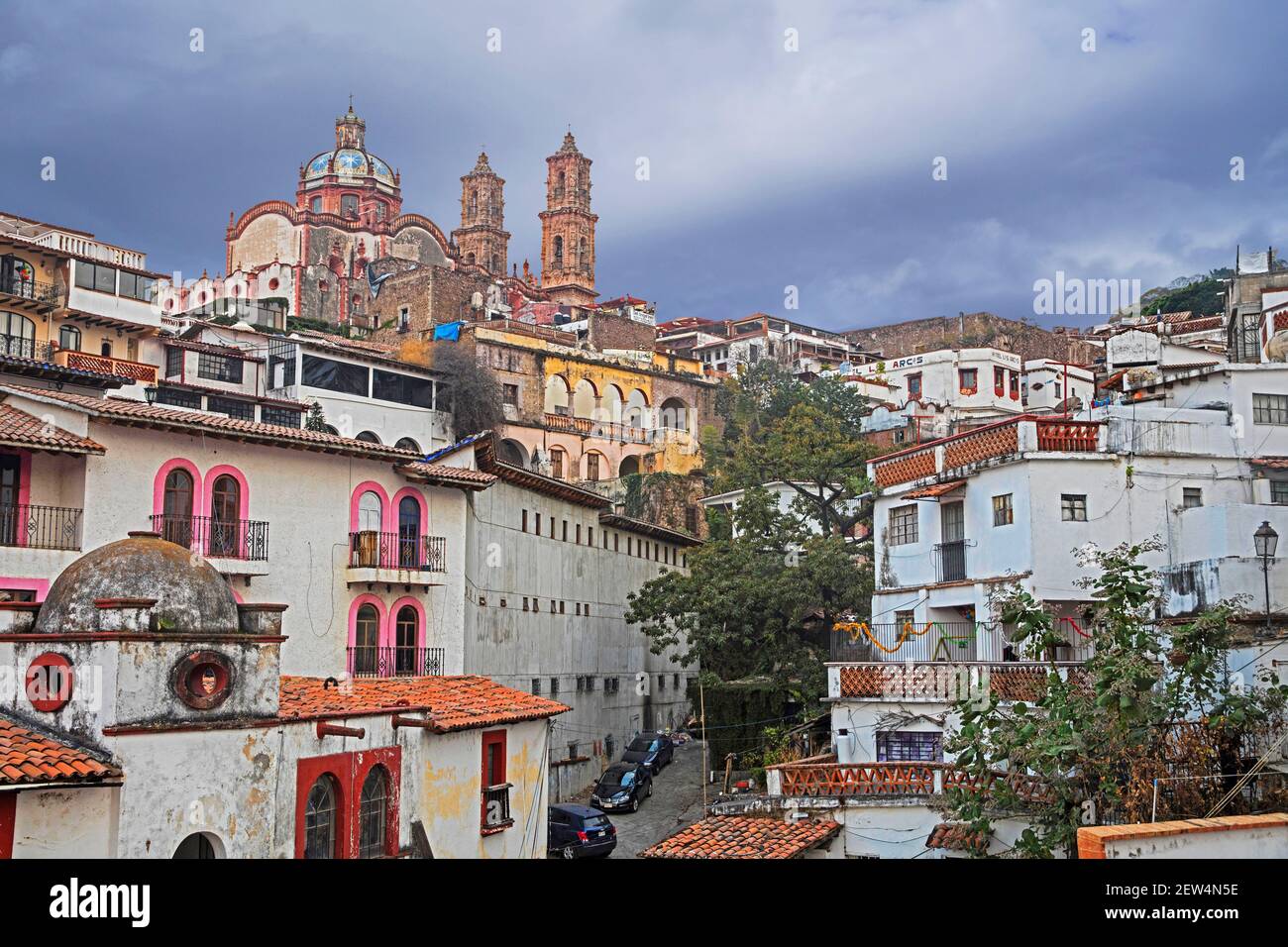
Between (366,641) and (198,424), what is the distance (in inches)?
255

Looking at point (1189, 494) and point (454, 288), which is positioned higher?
point (454, 288)

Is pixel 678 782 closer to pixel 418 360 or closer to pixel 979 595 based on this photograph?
pixel 979 595

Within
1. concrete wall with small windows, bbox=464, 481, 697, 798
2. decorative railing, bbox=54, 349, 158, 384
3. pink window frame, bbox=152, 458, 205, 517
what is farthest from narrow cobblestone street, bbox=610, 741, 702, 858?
decorative railing, bbox=54, 349, 158, 384

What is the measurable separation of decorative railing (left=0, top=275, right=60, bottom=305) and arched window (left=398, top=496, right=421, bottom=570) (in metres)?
20.2

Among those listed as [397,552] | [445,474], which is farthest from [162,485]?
[445,474]

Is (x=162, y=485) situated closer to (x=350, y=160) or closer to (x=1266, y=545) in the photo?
(x=1266, y=545)

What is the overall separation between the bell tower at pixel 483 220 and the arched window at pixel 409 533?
7110 cm

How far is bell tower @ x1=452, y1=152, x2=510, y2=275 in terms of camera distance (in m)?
101

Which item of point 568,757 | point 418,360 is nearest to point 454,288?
point 418,360

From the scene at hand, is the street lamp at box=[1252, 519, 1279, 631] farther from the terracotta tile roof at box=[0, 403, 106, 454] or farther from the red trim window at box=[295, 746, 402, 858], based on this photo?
the terracotta tile roof at box=[0, 403, 106, 454]

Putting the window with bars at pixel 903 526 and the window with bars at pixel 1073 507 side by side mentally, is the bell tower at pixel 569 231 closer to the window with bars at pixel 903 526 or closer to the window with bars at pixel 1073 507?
the window with bars at pixel 903 526

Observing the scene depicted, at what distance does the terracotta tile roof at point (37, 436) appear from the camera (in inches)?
904

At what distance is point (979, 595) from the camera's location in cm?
2791

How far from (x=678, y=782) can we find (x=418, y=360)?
27483 mm
